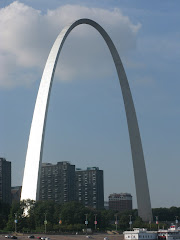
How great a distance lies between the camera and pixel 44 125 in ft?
229

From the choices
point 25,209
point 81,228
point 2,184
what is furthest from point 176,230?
point 2,184

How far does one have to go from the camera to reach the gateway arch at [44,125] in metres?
68.4

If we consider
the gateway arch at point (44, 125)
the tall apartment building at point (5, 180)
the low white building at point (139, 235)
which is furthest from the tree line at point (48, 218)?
the tall apartment building at point (5, 180)

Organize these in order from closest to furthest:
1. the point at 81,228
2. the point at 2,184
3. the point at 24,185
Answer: the point at 24,185 < the point at 81,228 < the point at 2,184

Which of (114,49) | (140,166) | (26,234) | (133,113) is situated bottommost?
(26,234)

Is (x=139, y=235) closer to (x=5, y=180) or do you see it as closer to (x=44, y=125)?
(x=44, y=125)

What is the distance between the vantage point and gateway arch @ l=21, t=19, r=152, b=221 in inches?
2694

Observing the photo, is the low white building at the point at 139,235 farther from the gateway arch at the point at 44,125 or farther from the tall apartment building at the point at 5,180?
the tall apartment building at the point at 5,180

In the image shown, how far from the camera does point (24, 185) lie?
69.4m

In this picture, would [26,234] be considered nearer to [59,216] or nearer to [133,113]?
[59,216]

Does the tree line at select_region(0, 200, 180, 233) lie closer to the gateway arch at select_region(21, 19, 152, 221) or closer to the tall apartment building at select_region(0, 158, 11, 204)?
the gateway arch at select_region(21, 19, 152, 221)

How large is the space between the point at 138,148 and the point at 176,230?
82.4 feet

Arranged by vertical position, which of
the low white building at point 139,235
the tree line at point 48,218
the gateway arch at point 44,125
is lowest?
the low white building at point 139,235

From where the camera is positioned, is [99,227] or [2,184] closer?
[99,227]
